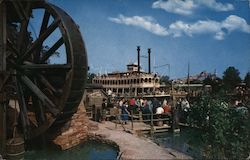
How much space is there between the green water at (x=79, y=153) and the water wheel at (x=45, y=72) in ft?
2.11

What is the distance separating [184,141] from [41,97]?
5716 mm

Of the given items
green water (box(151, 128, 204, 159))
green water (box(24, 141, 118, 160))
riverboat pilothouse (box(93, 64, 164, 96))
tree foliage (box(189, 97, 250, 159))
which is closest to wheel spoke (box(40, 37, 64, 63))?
green water (box(24, 141, 118, 160))

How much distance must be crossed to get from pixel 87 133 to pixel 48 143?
159 centimetres

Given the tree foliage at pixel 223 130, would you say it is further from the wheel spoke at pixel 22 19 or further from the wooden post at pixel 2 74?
the wheel spoke at pixel 22 19

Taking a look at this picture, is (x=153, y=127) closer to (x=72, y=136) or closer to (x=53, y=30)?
(x=72, y=136)

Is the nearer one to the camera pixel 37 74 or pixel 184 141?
pixel 37 74

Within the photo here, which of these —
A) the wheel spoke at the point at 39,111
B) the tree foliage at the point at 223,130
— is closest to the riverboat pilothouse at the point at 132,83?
the wheel spoke at the point at 39,111

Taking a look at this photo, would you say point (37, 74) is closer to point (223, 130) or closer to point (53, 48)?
point (53, 48)

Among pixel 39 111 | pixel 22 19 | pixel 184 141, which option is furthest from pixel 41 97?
pixel 184 141

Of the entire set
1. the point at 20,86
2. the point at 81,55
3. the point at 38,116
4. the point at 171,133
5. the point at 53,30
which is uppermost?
the point at 53,30

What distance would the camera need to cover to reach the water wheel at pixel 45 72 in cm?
790

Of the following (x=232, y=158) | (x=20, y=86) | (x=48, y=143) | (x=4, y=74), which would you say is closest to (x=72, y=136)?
(x=48, y=143)

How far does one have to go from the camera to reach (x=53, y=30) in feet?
27.3

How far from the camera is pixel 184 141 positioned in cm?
1130
